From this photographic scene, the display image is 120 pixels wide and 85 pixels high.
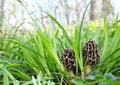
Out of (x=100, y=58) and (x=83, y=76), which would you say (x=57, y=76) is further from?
(x=100, y=58)

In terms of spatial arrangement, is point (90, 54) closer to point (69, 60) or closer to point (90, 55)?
point (90, 55)

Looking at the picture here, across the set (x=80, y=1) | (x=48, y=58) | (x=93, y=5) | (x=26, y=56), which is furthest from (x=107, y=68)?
(x=93, y=5)

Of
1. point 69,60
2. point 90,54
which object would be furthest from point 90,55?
point 69,60
